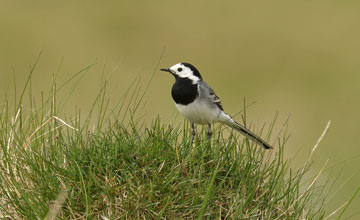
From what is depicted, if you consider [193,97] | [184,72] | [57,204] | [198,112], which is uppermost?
[184,72]

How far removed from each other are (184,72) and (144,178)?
2105 mm

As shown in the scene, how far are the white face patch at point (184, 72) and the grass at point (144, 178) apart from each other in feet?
4.58

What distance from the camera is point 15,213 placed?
3.71m

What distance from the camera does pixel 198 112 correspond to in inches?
222

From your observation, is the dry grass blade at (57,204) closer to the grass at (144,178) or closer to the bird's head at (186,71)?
the grass at (144,178)

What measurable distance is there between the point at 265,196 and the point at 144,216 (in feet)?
2.42

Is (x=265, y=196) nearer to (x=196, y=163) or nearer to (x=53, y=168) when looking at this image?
(x=196, y=163)

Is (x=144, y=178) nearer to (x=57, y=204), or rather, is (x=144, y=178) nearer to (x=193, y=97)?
(x=57, y=204)

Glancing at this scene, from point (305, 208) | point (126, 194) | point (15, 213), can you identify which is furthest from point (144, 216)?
point (305, 208)

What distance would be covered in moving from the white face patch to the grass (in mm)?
1397

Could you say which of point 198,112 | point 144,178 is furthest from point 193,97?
point 144,178

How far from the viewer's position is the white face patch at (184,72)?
5.70 metres

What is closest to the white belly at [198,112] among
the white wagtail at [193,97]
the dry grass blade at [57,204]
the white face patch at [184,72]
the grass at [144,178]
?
the white wagtail at [193,97]

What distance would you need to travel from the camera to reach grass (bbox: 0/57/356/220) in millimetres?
3576
